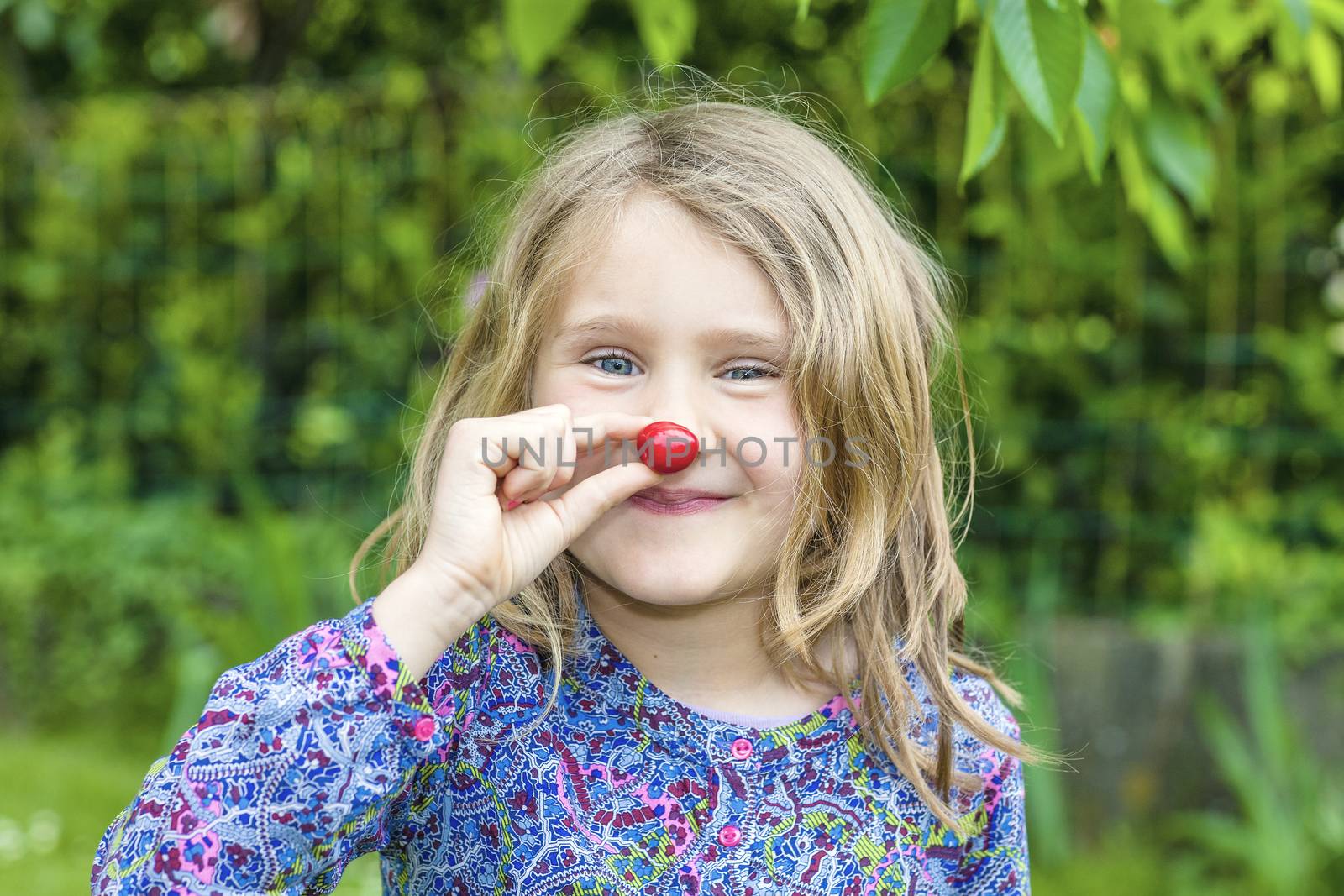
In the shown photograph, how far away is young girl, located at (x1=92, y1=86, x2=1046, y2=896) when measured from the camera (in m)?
1.25

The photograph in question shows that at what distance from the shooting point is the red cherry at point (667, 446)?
1361mm

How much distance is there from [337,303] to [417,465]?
280cm

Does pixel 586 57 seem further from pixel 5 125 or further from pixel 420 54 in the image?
pixel 5 125

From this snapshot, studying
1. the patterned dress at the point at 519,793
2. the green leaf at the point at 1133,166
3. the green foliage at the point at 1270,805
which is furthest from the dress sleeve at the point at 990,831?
the green foliage at the point at 1270,805

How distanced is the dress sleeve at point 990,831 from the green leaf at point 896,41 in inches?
30.6

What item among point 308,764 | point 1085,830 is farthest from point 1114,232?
point 308,764

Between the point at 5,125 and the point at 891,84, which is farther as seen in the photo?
the point at 5,125

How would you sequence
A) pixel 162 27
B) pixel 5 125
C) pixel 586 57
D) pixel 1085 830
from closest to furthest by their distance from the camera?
1. pixel 1085 830
2. pixel 586 57
3. pixel 5 125
4. pixel 162 27

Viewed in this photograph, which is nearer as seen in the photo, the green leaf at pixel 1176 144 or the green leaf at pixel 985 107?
the green leaf at pixel 985 107

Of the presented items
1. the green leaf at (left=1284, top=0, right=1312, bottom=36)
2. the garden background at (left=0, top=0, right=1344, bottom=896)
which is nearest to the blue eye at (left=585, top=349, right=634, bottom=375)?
the green leaf at (left=1284, top=0, right=1312, bottom=36)

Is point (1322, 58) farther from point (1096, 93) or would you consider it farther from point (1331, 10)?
point (1096, 93)

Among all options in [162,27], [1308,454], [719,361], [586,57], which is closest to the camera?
[719,361]

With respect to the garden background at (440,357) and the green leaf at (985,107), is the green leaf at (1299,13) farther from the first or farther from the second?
the garden background at (440,357)

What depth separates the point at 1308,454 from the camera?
3.66 metres
